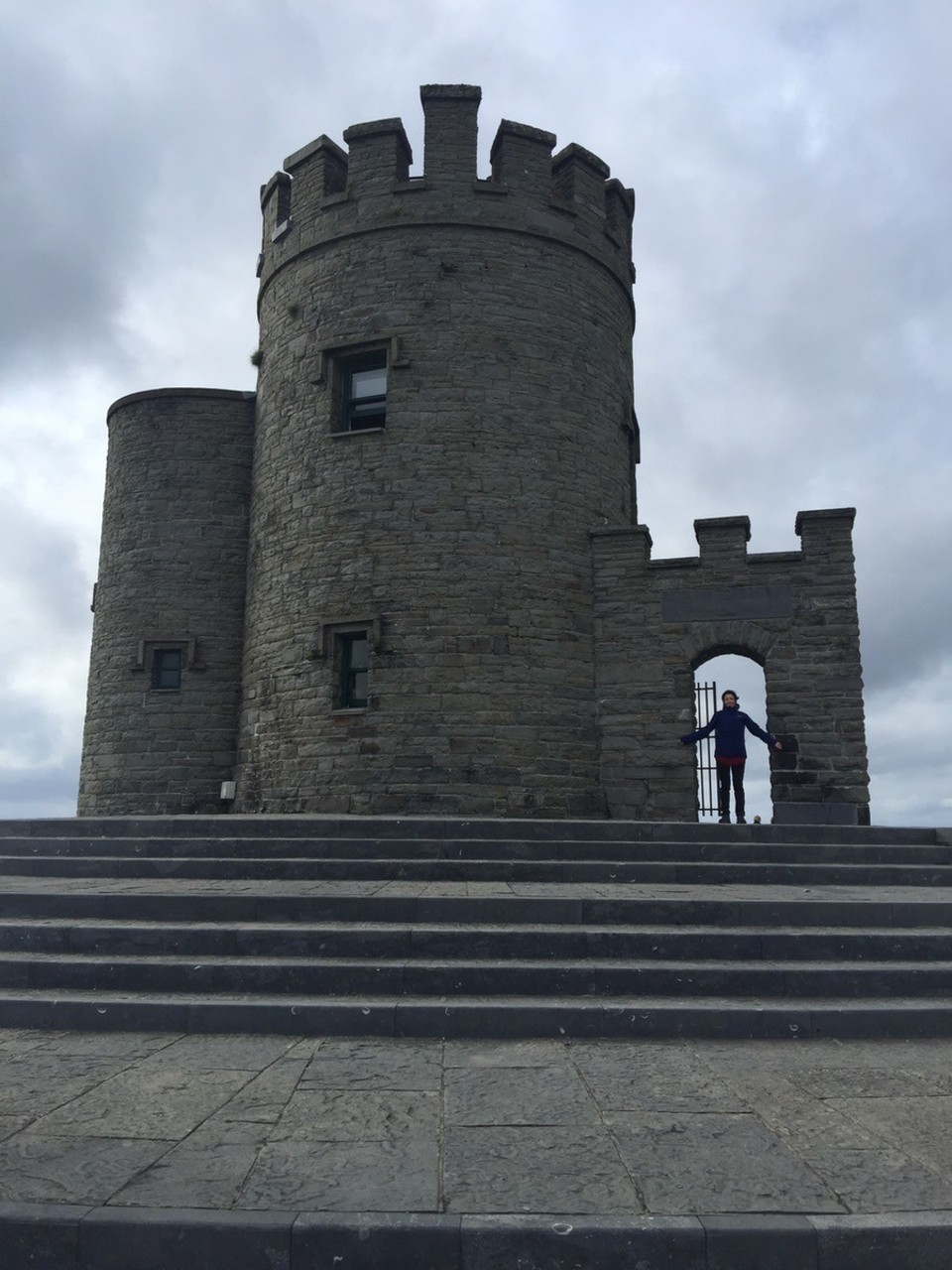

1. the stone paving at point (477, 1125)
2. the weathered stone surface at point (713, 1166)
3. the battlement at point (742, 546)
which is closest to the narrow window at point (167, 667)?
the battlement at point (742, 546)

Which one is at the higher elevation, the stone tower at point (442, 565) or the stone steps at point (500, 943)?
the stone tower at point (442, 565)

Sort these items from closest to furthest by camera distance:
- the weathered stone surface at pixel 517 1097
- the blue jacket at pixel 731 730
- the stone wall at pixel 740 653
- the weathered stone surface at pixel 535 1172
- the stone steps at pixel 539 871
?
the weathered stone surface at pixel 535 1172
the weathered stone surface at pixel 517 1097
the stone steps at pixel 539 871
the blue jacket at pixel 731 730
the stone wall at pixel 740 653

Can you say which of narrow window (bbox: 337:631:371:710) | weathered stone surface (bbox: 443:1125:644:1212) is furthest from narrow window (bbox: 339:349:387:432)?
weathered stone surface (bbox: 443:1125:644:1212)

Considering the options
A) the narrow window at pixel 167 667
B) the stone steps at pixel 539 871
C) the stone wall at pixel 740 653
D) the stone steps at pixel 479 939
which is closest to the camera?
the stone steps at pixel 479 939

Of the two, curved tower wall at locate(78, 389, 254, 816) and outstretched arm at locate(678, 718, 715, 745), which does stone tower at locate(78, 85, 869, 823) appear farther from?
outstretched arm at locate(678, 718, 715, 745)

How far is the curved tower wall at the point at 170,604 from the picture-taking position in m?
15.1

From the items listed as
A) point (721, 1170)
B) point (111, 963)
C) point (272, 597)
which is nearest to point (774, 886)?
point (721, 1170)

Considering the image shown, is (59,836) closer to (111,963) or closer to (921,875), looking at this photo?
(111,963)

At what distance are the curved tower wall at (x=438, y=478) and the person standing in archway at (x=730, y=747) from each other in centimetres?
197

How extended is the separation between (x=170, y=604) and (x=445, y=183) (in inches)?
319

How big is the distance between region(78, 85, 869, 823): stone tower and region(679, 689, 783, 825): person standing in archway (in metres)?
0.97

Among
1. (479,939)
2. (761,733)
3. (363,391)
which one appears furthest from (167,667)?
(479,939)

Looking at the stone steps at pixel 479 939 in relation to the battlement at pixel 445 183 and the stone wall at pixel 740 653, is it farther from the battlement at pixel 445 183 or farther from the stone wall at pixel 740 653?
the battlement at pixel 445 183

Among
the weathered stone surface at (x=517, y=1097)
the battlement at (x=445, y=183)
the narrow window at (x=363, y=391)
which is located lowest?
the weathered stone surface at (x=517, y=1097)
